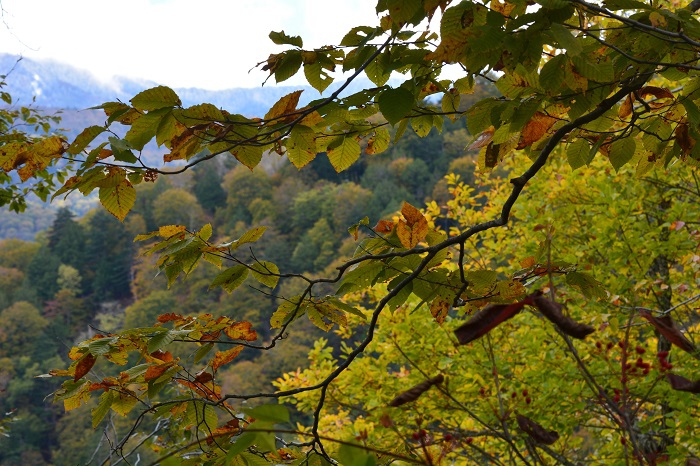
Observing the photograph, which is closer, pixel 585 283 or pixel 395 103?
pixel 395 103

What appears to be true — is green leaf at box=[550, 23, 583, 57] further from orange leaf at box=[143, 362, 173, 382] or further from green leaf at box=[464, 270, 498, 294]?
orange leaf at box=[143, 362, 173, 382]

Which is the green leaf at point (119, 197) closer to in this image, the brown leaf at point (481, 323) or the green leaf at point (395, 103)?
the green leaf at point (395, 103)

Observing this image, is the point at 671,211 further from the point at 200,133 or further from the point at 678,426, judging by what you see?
the point at 200,133

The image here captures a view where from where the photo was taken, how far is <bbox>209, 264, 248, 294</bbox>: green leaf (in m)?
1.37

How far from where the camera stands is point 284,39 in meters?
1.20

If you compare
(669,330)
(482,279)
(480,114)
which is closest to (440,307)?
(482,279)

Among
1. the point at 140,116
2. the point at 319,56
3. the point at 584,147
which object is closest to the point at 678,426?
the point at 584,147

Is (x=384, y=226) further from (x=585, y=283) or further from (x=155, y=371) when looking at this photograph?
(x=155, y=371)

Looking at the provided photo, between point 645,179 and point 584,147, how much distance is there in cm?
311

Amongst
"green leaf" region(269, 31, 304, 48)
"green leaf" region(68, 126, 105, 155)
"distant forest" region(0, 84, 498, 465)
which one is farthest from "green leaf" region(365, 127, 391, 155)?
"distant forest" region(0, 84, 498, 465)

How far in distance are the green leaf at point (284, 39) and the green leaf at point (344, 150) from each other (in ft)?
1.13

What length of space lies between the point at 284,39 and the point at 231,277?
580 mm

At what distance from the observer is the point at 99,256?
50125 millimetres

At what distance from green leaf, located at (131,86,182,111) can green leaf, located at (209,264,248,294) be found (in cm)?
43
